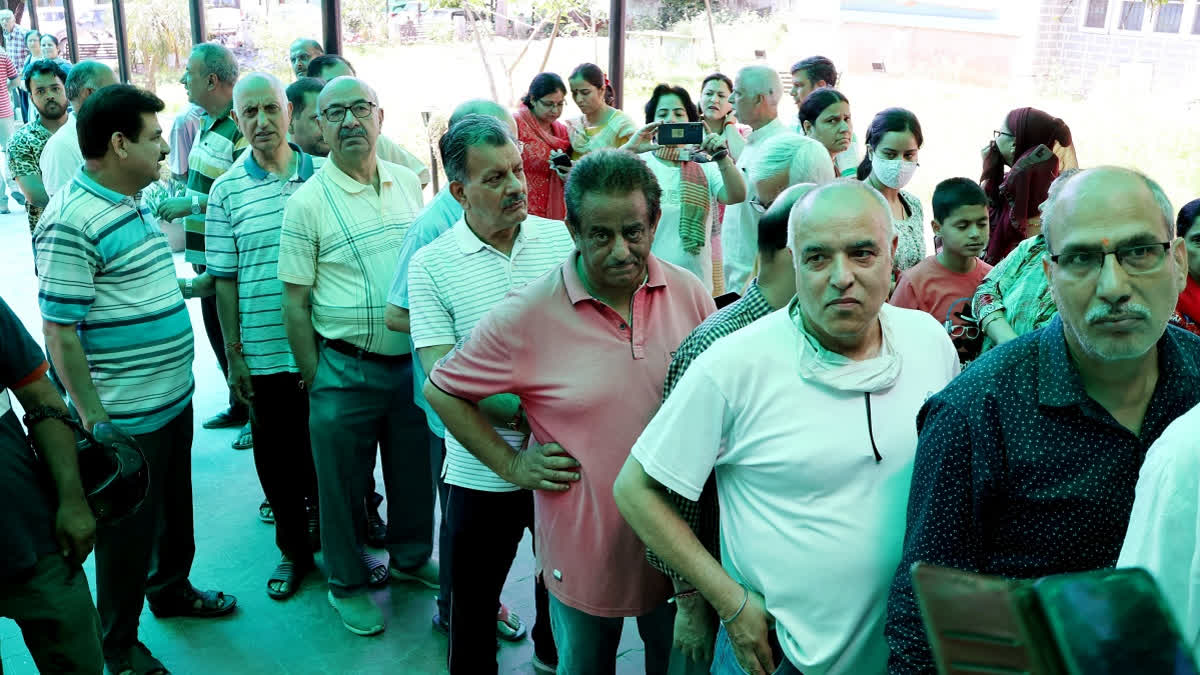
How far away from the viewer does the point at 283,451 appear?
12.0 feet

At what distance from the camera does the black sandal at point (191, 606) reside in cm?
341

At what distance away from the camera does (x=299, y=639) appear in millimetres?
3312

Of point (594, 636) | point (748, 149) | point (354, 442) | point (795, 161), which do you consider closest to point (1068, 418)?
point (594, 636)

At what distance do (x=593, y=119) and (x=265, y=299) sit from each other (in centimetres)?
260

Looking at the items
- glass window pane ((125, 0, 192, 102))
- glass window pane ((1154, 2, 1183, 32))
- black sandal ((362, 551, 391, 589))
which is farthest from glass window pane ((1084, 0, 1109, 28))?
glass window pane ((125, 0, 192, 102))

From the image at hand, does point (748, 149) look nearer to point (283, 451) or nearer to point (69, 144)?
point (283, 451)

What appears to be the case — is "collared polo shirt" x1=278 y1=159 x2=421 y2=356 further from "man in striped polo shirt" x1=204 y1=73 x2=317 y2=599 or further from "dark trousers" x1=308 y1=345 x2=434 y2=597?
"man in striped polo shirt" x1=204 y1=73 x2=317 y2=599

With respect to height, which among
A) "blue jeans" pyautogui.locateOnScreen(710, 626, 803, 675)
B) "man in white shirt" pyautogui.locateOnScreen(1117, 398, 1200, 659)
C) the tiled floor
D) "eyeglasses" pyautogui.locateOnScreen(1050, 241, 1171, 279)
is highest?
"eyeglasses" pyautogui.locateOnScreen(1050, 241, 1171, 279)

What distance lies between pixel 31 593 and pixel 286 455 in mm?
1492

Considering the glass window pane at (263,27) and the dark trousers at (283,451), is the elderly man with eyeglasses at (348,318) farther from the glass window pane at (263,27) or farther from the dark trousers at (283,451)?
the glass window pane at (263,27)

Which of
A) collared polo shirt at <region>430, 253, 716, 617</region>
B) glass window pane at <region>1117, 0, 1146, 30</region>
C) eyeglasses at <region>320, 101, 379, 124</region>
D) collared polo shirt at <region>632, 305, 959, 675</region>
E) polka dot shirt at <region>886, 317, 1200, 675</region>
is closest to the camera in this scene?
polka dot shirt at <region>886, 317, 1200, 675</region>

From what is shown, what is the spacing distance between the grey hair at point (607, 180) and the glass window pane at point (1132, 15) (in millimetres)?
4604

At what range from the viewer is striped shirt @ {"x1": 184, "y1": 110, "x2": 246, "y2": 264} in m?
4.27

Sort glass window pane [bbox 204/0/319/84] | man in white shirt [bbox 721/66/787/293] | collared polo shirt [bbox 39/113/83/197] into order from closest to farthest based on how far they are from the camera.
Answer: man in white shirt [bbox 721/66/787/293] → collared polo shirt [bbox 39/113/83/197] → glass window pane [bbox 204/0/319/84]
